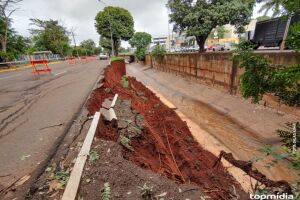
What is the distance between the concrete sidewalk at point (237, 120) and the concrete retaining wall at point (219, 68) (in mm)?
312

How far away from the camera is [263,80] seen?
2.11m

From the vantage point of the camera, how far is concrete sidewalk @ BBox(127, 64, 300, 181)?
5.63 metres

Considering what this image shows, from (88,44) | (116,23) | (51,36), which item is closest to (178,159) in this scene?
(116,23)

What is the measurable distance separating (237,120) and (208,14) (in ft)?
43.7

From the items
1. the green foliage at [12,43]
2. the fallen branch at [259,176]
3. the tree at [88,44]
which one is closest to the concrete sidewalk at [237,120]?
the fallen branch at [259,176]

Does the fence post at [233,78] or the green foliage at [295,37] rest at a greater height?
the green foliage at [295,37]

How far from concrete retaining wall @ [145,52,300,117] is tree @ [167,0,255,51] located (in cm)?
400

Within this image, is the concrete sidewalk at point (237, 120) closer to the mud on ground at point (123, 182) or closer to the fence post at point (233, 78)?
the fence post at point (233, 78)

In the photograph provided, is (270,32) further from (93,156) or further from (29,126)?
(29,126)

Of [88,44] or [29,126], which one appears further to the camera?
[88,44]

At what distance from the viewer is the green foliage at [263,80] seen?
202 cm

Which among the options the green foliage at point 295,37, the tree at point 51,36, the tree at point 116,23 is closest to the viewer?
the green foliage at point 295,37

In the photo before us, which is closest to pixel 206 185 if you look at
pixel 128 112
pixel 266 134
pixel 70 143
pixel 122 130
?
pixel 122 130

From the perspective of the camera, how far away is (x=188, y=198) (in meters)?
2.19
